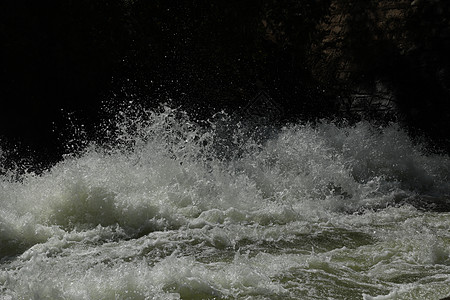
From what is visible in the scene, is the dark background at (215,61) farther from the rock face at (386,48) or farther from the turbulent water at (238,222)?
the turbulent water at (238,222)

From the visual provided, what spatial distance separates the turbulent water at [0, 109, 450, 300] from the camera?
290 cm

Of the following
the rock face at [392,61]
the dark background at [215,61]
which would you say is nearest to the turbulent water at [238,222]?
the rock face at [392,61]

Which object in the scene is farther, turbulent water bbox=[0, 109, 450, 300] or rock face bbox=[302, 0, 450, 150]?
rock face bbox=[302, 0, 450, 150]

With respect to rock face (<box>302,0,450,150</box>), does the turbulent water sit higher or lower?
lower

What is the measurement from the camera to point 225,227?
13.6 ft

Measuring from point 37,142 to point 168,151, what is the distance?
126 inches

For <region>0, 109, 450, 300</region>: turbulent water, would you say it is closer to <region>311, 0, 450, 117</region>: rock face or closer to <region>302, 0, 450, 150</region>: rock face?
<region>302, 0, 450, 150</region>: rock face

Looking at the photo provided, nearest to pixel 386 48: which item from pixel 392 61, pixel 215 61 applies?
pixel 392 61

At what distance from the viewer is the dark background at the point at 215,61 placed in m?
7.63

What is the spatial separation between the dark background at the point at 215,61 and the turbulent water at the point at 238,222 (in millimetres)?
1091

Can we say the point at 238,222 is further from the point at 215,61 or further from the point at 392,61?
the point at 215,61

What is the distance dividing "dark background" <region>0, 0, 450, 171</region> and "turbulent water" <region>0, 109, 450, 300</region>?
109 cm

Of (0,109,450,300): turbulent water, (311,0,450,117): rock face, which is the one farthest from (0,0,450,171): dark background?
(0,109,450,300): turbulent water

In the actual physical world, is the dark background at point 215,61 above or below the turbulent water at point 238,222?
above
